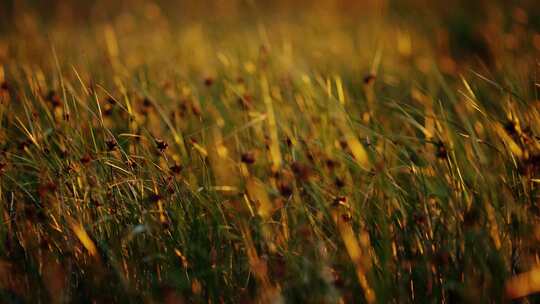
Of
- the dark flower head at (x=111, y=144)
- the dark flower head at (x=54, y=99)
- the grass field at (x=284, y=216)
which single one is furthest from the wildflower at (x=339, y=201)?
the dark flower head at (x=54, y=99)

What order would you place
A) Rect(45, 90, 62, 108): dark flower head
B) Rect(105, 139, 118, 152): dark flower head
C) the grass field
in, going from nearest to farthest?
the grass field → Rect(105, 139, 118, 152): dark flower head → Rect(45, 90, 62, 108): dark flower head

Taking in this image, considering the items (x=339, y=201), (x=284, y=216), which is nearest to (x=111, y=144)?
(x=284, y=216)

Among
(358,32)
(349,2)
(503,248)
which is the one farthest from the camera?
(349,2)

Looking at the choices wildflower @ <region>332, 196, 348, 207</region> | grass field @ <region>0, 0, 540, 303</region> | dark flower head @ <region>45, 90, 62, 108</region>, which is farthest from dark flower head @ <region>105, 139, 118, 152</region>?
wildflower @ <region>332, 196, 348, 207</region>

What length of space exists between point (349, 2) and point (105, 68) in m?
3.69

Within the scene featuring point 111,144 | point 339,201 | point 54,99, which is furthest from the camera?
point 54,99

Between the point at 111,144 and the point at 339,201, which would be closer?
the point at 339,201

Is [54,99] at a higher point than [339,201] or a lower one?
higher

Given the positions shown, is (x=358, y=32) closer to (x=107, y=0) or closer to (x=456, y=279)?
(x=456, y=279)

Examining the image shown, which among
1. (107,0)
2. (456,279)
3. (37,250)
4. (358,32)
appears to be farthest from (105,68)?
(107,0)

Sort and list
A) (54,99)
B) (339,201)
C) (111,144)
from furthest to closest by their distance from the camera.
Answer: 1. (54,99)
2. (111,144)
3. (339,201)

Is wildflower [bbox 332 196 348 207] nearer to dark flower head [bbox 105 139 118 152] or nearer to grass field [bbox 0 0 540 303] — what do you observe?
grass field [bbox 0 0 540 303]

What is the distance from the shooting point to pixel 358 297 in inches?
56.9

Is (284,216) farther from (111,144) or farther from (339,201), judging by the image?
(111,144)
